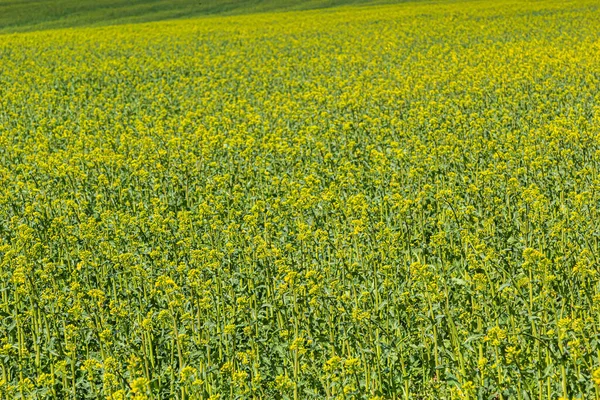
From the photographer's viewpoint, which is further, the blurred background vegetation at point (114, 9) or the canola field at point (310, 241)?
the blurred background vegetation at point (114, 9)

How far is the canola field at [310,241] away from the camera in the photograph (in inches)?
229

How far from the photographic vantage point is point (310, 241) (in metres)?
8.23

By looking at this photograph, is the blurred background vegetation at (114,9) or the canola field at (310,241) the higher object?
the blurred background vegetation at (114,9)

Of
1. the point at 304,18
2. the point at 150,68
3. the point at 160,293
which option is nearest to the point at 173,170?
the point at 160,293

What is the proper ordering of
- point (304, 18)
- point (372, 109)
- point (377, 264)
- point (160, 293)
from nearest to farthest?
1. point (160, 293)
2. point (377, 264)
3. point (372, 109)
4. point (304, 18)

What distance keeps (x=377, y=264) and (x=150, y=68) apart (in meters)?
19.4

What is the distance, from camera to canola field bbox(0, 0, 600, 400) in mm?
5824

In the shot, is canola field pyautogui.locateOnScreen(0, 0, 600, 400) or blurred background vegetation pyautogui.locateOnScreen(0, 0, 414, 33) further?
blurred background vegetation pyautogui.locateOnScreen(0, 0, 414, 33)

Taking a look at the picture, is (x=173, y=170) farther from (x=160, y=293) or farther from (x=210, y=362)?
(x=210, y=362)

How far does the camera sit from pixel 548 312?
6.55m

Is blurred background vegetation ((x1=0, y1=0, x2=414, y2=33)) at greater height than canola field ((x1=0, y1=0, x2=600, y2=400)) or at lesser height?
greater

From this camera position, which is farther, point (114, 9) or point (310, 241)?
point (114, 9)

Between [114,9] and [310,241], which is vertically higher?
[114,9]

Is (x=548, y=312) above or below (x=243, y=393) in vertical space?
below
